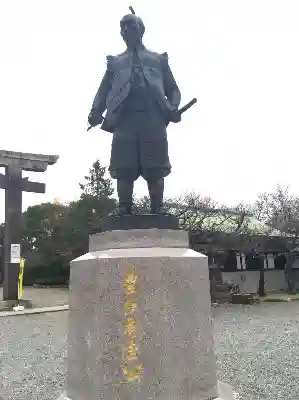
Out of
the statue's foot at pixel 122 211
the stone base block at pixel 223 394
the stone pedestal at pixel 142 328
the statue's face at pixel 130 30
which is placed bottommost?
the stone base block at pixel 223 394

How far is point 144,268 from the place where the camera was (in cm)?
301

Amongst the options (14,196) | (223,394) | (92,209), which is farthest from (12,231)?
(223,394)

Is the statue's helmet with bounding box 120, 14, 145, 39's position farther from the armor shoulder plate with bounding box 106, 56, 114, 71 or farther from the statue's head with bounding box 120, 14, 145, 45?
the armor shoulder plate with bounding box 106, 56, 114, 71

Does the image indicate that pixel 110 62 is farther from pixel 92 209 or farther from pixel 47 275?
pixel 47 275

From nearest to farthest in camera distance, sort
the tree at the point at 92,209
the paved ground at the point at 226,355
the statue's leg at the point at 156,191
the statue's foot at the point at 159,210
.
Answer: the statue's foot at the point at 159,210 → the statue's leg at the point at 156,191 → the paved ground at the point at 226,355 → the tree at the point at 92,209

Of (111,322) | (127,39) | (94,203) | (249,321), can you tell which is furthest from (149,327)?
(94,203)

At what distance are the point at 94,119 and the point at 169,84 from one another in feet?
2.84

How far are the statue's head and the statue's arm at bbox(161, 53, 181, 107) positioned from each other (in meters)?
0.33

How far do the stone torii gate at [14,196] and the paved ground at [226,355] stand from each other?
7.38 feet

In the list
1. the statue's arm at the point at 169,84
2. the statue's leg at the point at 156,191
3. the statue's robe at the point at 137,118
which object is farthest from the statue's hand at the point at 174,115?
the statue's leg at the point at 156,191

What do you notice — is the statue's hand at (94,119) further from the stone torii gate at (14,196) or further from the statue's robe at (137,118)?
the stone torii gate at (14,196)

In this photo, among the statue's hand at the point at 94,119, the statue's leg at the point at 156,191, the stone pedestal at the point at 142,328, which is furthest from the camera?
the statue's hand at the point at 94,119

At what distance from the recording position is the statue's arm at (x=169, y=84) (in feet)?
13.6

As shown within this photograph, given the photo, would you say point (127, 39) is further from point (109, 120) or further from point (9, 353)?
point (9, 353)
